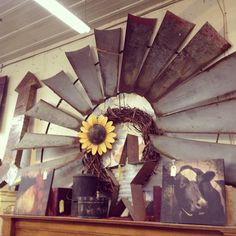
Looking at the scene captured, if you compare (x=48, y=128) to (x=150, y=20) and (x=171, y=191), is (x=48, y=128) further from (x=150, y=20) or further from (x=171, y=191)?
(x=171, y=191)

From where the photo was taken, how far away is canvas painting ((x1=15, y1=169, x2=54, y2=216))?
2.78m

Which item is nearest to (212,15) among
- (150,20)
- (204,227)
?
(150,20)

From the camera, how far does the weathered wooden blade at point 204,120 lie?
2430 mm

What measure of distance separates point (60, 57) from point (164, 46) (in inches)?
53.3

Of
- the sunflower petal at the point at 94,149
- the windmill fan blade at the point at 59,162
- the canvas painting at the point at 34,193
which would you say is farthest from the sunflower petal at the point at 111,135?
the canvas painting at the point at 34,193

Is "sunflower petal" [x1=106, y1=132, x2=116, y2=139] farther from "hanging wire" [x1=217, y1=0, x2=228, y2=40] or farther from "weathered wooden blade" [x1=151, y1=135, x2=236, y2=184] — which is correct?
"hanging wire" [x1=217, y1=0, x2=228, y2=40]

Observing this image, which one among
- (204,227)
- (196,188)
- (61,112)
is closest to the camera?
(204,227)

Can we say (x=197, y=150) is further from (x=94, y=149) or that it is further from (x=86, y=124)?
(x=86, y=124)

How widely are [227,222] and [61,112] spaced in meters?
1.86

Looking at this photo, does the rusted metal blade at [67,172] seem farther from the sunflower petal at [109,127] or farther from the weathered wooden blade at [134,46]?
the weathered wooden blade at [134,46]

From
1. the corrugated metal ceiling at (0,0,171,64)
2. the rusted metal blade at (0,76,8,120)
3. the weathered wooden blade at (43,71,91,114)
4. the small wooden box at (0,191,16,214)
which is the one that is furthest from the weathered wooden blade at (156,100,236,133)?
the rusted metal blade at (0,76,8,120)

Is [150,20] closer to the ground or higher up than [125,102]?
higher up

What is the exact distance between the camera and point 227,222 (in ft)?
6.63

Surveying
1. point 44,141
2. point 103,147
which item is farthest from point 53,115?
point 103,147
